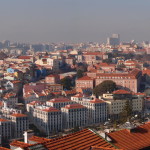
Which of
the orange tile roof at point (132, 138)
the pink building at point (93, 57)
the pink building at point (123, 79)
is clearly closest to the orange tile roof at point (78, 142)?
the orange tile roof at point (132, 138)

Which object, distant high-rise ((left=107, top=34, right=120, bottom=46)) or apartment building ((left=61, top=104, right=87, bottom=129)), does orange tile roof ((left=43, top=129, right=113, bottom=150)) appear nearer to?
apartment building ((left=61, top=104, right=87, bottom=129))

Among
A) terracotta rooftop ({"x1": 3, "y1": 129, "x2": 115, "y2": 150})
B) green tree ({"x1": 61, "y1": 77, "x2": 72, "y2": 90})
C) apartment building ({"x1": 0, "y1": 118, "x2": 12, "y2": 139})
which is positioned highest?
terracotta rooftop ({"x1": 3, "y1": 129, "x2": 115, "y2": 150})

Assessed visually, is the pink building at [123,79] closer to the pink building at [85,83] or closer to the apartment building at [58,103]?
the pink building at [85,83]

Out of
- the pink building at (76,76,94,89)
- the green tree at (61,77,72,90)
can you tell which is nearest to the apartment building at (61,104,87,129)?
the green tree at (61,77,72,90)

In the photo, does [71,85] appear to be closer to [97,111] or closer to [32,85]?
[32,85]

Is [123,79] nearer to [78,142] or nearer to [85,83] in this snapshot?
[85,83]

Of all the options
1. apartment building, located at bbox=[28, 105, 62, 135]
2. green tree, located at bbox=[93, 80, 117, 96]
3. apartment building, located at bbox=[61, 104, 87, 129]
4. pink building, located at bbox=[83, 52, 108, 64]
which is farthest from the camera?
pink building, located at bbox=[83, 52, 108, 64]

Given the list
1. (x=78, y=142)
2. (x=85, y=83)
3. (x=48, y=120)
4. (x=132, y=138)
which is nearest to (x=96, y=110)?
(x=48, y=120)

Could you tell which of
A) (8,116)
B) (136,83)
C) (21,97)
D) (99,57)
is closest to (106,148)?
(8,116)
